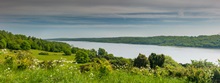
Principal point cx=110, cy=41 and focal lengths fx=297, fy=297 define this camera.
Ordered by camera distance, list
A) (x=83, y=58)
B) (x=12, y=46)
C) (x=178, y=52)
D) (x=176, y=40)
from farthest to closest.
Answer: (x=176, y=40)
(x=178, y=52)
(x=12, y=46)
(x=83, y=58)

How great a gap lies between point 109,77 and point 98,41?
78080mm

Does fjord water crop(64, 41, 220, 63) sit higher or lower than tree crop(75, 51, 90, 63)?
lower

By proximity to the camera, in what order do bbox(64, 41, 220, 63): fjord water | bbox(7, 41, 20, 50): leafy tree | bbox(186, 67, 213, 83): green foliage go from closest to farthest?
1. bbox(186, 67, 213, 83): green foliage
2. bbox(64, 41, 220, 63): fjord water
3. bbox(7, 41, 20, 50): leafy tree

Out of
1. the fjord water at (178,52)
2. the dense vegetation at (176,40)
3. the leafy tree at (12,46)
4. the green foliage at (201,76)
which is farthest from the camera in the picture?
the dense vegetation at (176,40)

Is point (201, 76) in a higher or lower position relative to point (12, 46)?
higher

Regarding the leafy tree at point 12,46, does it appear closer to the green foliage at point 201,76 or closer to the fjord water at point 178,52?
the fjord water at point 178,52

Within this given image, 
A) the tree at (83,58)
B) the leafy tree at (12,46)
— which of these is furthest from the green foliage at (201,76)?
the leafy tree at (12,46)

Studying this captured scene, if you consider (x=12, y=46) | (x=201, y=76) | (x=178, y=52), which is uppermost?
(x=201, y=76)

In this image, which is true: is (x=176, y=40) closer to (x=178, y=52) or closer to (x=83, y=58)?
(x=178, y=52)

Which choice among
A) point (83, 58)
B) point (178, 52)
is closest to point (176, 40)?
point (178, 52)

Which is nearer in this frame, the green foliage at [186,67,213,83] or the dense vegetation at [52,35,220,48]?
the green foliage at [186,67,213,83]

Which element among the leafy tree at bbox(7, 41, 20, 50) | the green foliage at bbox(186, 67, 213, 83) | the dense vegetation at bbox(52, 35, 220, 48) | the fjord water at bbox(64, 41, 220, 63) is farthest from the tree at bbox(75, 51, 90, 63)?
the dense vegetation at bbox(52, 35, 220, 48)

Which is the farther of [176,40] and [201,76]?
[176,40]

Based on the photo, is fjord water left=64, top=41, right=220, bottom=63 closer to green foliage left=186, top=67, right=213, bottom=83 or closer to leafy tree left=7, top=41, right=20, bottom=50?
leafy tree left=7, top=41, right=20, bottom=50
